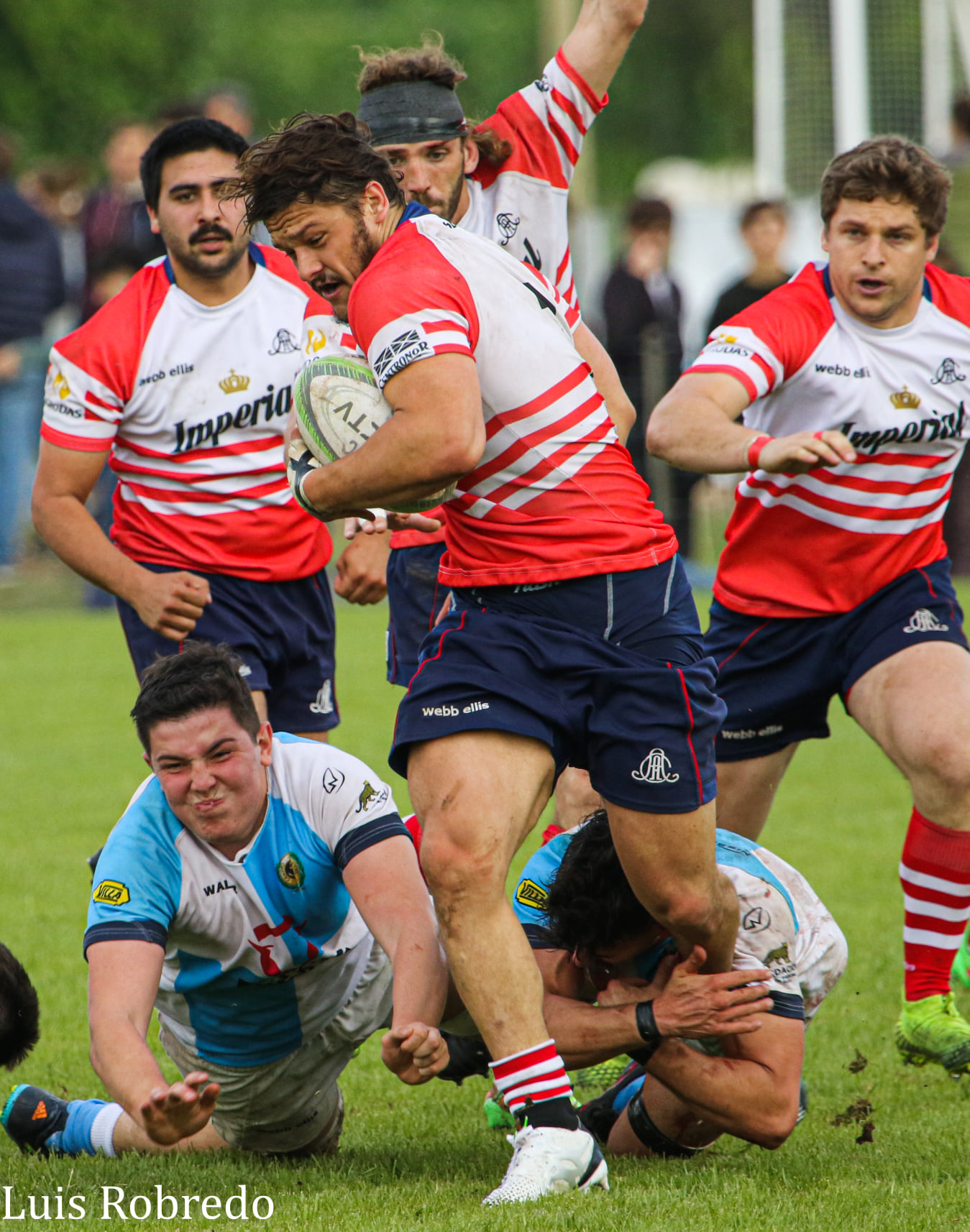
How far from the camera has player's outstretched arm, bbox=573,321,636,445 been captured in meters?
5.12

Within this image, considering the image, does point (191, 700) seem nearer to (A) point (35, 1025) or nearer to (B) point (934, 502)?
(A) point (35, 1025)

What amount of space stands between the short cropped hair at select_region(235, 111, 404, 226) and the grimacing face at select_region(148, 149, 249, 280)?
1852 mm

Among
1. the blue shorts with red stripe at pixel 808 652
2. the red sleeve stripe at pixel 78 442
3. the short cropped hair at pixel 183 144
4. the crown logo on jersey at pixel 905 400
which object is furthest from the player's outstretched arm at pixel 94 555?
the crown logo on jersey at pixel 905 400

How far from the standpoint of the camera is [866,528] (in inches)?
216

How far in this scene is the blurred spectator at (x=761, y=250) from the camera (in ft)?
41.8

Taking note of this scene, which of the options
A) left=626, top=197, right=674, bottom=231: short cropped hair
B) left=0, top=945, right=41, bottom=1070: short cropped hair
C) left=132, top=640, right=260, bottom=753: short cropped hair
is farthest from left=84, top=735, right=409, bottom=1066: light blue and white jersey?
left=626, top=197, right=674, bottom=231: short cropped hair

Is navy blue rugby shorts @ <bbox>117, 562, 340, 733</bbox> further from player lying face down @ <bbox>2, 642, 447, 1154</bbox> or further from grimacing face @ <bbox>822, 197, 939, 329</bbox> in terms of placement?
grimacing face @ <bbox>822, 197, 939, 329</bbox>

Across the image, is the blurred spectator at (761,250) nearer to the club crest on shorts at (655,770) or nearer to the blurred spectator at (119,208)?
the blurred spectator at (119,208)

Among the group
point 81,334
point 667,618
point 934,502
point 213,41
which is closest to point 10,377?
point 81,334

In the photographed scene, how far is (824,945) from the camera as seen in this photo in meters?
4.65

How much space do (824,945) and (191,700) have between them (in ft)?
5.83

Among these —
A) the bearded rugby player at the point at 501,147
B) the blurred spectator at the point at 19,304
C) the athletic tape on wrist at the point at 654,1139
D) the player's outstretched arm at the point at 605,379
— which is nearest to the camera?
the athletic tape on wrist at the point at 654,1139

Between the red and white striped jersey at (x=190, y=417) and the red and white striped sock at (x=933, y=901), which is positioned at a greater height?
the red and white striped jersey at (x=190, y=417)

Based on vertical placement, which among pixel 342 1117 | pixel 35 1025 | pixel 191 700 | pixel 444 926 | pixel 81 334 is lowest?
pixel 342 1117
